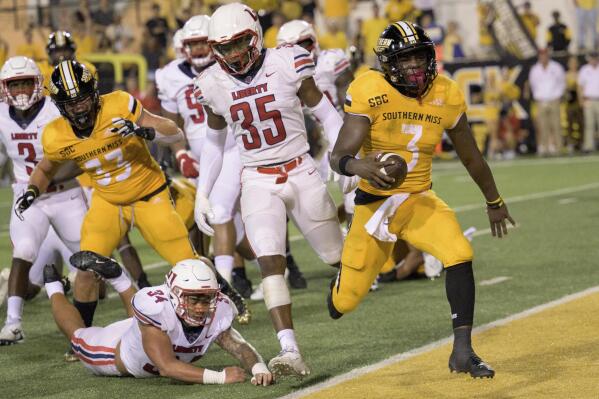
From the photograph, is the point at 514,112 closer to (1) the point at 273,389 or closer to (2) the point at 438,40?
(2) the point at 438,40

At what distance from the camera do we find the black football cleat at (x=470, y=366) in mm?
5410

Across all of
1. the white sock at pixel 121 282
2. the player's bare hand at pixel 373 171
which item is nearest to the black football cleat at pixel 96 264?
the white sock at pixel 121 282

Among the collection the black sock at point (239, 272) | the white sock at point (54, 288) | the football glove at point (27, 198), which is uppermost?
the football glove at point (27, 198)

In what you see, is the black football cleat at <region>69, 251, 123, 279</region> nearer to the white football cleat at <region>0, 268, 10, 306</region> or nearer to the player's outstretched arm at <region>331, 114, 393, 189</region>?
the player's outstretched arm at <region>331, 114, 393, 189</region>

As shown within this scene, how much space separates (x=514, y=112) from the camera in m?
20.1

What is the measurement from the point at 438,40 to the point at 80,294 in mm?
15063

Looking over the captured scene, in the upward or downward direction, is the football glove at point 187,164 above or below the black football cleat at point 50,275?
above

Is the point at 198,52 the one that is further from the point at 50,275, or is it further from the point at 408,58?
the point at 408,58

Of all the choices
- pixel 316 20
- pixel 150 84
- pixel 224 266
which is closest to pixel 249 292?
pixel 224 266

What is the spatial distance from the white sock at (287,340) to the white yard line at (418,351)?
0.21 metres

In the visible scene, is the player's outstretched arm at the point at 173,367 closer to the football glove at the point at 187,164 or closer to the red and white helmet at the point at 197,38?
the football glove at the point at 187,164

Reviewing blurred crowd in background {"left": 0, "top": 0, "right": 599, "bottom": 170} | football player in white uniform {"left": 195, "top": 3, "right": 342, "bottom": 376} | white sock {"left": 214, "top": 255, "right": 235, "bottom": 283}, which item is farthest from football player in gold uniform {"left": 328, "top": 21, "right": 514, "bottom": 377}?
blurred crowd in background {"left": 0, "top": 0, "right": 599, "bottom": 170}

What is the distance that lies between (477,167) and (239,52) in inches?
51.2

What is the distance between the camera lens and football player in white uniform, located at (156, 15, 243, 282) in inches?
309
